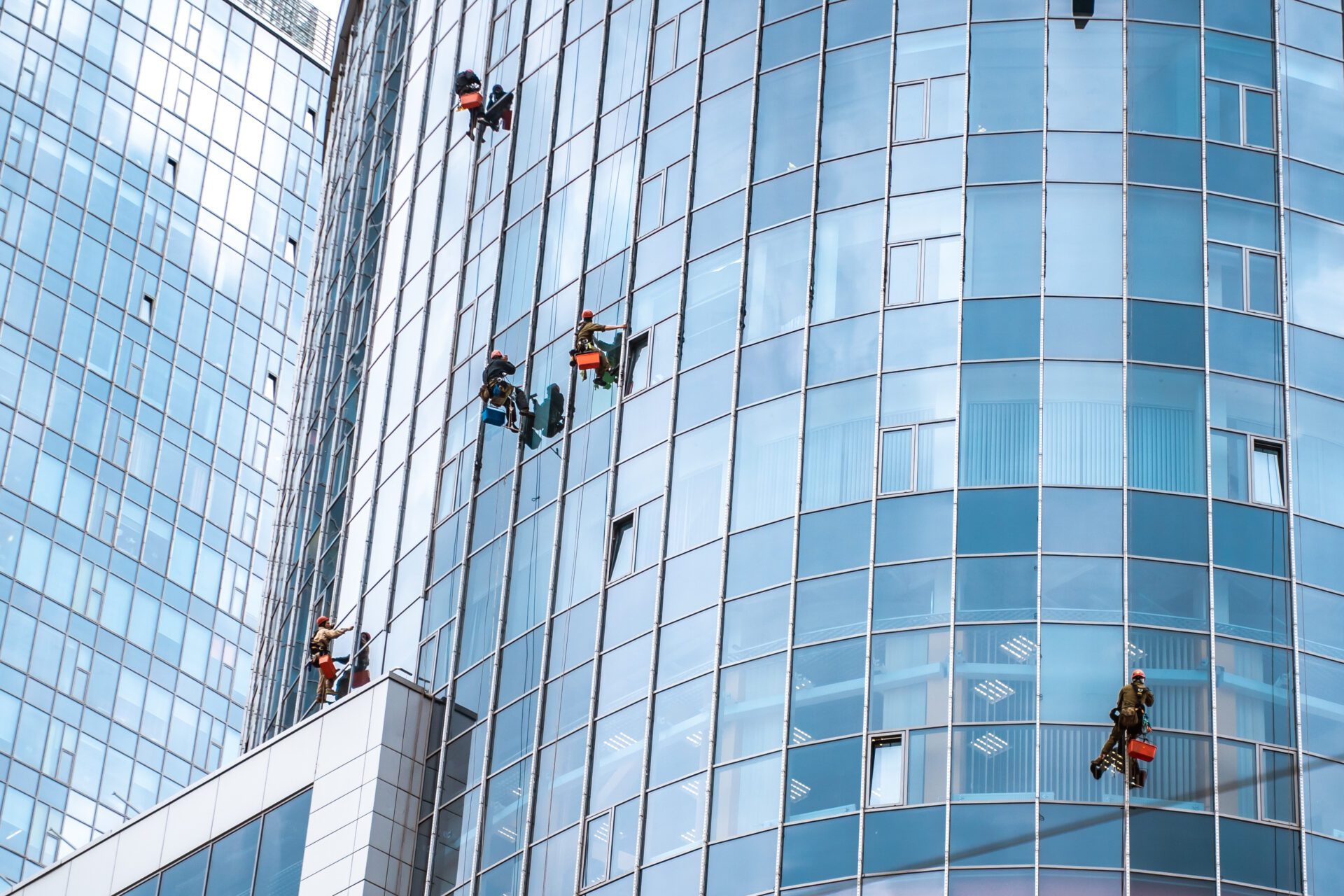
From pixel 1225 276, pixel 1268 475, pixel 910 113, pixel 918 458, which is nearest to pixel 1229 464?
pixel 1268 475

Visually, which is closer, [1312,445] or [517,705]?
[1312,445]

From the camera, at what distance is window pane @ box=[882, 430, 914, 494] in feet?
129

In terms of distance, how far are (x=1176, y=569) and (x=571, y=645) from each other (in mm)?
11514

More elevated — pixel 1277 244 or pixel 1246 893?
pixel 1277 244

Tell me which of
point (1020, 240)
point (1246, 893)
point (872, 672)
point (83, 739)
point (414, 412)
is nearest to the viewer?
point (1246, 893)

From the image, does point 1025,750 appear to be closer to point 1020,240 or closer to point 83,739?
point 1020,240

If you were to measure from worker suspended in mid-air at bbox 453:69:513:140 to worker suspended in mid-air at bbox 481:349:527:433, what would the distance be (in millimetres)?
8211

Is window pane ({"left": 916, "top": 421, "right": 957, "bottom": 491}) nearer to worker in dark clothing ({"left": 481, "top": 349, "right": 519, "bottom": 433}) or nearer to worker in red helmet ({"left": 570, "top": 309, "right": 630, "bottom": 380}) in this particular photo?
worker in red helmet ({"left": 570, "top": 309, "right": 630, "bottom": 380})

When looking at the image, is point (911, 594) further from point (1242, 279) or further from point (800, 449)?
point (1242, 279)

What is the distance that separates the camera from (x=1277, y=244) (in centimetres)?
4125

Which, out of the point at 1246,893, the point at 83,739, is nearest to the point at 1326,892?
the point at 1246,893

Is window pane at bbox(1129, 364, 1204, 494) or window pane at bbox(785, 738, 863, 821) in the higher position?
window pane at bbox(1129, 364, 1204, 494)

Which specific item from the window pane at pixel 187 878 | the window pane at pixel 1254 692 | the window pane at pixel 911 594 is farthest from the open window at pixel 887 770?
the window pane at pixel 187 878

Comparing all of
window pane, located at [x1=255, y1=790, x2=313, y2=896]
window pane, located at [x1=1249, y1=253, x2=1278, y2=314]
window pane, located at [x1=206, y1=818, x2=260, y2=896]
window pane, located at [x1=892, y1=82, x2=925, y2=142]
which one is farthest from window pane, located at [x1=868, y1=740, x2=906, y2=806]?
window pane, located at [x1=206, y1=818, x2=260, y2=896]
